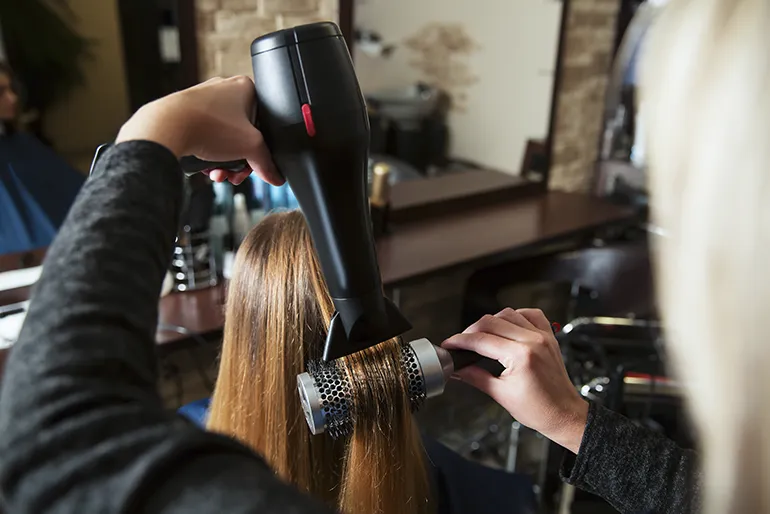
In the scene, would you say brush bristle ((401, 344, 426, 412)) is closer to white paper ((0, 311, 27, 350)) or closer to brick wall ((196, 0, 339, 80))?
white paper ((0, 311, 27, 350))

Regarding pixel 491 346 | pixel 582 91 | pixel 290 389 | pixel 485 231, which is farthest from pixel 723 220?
pixel 582 91

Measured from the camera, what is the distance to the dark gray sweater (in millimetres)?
280

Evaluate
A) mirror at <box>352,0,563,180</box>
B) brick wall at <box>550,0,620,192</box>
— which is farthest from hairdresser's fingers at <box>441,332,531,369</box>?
brick wall at <box>550,0,620,192</box>

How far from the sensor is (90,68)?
4.16ft

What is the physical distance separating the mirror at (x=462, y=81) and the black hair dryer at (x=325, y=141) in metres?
1.70

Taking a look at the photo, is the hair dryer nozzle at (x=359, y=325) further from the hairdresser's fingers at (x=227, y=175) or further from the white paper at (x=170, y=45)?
the white paper at (x=170, y=45)

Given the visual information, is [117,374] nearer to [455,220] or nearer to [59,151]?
[59,151]

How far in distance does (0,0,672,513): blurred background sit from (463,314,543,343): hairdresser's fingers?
103mm

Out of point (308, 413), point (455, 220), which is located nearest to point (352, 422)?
point (308, 413)

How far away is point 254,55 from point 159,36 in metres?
1.02

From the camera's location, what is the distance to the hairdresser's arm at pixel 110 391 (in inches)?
11.0

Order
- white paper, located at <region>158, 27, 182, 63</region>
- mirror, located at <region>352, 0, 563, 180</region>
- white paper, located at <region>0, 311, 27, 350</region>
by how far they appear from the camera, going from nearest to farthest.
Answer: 1. white paper, located at <region>0, 311, 27, 350</region>
2. white paper, located at <region>158, 27, 182, 63</region>
3. mirror, located at <region>352, 0, 563, 180</region>

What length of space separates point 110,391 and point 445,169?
81.6 inches

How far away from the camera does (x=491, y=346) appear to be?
62 cm
